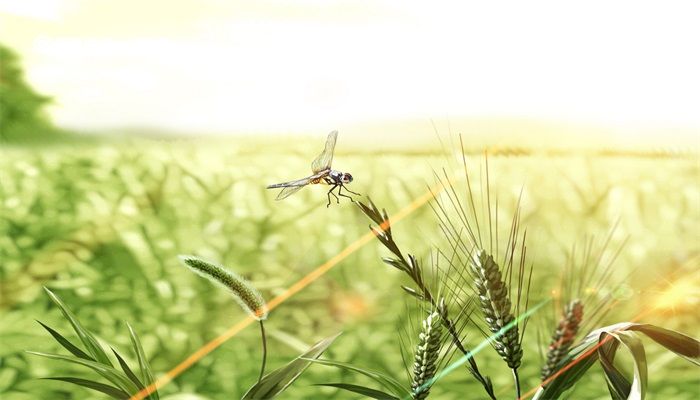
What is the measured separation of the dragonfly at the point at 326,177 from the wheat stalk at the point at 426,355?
0.23 meters

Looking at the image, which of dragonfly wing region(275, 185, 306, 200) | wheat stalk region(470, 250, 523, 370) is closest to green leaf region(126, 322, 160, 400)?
dragonfly wing region(275, 185, 306, 200)

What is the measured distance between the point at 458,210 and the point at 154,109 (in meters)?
0.42

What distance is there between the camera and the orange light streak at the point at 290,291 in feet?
3.50

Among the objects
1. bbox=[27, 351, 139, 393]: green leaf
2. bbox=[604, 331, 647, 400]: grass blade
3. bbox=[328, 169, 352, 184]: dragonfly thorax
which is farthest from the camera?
bbox=[328, 169, 352, 184]: dragonfly thorax

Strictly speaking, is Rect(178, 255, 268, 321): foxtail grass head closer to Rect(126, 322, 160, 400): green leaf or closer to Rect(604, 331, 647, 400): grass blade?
Rect(126, 322, 160, 400): green leaf

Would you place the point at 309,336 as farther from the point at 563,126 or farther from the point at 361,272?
the point at 563,126

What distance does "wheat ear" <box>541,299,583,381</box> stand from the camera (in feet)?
2.75

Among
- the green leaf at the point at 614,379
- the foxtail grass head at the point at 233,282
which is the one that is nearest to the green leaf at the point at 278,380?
the foxtail grass head at the point at 233,282

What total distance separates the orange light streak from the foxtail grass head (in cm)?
10

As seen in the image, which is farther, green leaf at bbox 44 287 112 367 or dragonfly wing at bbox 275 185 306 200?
dragonfly wing at bbox 275 185 306 200

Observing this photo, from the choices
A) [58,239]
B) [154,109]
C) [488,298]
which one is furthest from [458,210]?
[58,239]

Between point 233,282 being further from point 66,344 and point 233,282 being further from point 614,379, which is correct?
point 614,379

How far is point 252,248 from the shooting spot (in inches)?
43.3

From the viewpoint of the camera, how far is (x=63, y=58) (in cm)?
108
